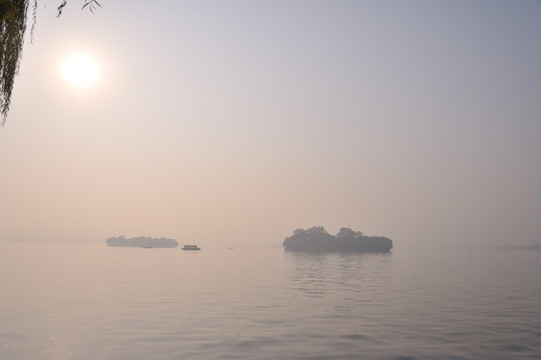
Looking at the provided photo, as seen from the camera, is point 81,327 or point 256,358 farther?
point 81,327

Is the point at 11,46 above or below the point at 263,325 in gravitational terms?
above

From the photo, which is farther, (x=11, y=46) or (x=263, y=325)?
(x=263, y=325)

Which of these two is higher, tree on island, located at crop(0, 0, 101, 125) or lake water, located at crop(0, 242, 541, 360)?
tree on island, located at crop(0, 0, 101, 125)

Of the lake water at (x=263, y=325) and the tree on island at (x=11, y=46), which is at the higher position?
the tree on island at (x=11, y=46)

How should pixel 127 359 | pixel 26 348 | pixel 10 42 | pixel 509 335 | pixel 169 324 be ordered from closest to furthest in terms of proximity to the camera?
pixel 10 42 → pixel 127 359 → pixel 26 348 → pixel 509 335 → pixel 169 324

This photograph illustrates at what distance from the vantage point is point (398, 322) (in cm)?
2170

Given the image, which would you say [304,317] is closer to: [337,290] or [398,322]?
[398,322]

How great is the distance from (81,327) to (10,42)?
1318cm

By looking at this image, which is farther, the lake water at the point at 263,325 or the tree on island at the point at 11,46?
the lake water at the point at 263,325

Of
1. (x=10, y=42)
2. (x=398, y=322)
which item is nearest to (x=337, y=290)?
(x=398, y=322)

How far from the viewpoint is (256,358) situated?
583 inches

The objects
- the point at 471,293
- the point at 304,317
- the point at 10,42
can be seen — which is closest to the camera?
the point at 10,42

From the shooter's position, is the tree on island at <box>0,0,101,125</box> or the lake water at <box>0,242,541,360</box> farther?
the lake water at <box>0,242,541,360</box>

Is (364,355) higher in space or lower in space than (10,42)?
lower
